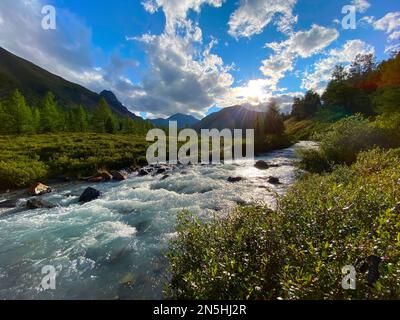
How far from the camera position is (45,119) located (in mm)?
66250

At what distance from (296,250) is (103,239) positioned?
9731mm

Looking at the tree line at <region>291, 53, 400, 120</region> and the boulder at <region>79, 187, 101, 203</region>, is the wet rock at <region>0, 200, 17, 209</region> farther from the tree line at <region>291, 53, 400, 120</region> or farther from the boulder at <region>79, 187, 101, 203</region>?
the tree line at <region>291, 53, 400, 120</region>

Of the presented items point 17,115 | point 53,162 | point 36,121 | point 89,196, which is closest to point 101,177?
point 89,196

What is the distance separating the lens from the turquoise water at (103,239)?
806cm

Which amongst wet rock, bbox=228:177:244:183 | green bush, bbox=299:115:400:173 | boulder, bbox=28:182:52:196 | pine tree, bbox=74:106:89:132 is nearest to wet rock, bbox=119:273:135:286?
wet rock, bbox=228:177:244:183

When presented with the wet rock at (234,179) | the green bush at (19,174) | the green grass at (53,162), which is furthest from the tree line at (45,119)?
the wet rock at (234,179)

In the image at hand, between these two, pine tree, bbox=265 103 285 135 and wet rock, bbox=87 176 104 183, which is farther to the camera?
pine tree, bbox=265 103 285 135

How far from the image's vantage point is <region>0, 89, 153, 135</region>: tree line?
190ft

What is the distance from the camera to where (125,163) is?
33.3m

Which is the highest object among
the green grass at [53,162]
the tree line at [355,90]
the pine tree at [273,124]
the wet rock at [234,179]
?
the tree line at [355,90]

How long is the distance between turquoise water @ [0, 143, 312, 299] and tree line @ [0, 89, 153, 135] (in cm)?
5190

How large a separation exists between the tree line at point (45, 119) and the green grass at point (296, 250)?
69396 mm

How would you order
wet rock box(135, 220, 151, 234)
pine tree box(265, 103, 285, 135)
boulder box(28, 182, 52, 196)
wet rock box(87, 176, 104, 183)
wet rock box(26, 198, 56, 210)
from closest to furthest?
wet rock box(135, 220, 151, 234) → wet rock box(26, 198, 56, 210) → boulder box(28, 182, 52, 196) → wet rock box(87, 176, 104, 183) → pine tree box(265, 103, 285, 135)

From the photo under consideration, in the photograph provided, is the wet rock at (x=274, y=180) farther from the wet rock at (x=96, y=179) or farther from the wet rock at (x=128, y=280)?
the wet rock at (x=96, y=179)
